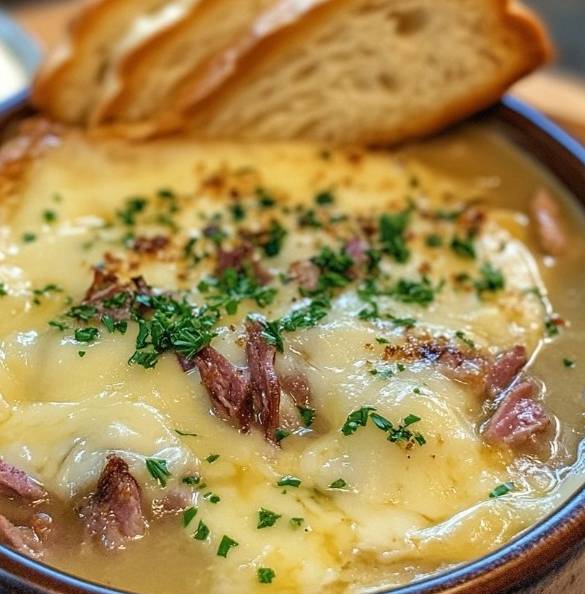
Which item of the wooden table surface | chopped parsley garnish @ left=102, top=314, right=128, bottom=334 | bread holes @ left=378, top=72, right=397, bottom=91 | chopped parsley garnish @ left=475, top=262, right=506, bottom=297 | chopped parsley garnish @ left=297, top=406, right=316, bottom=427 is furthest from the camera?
the wooden table surface

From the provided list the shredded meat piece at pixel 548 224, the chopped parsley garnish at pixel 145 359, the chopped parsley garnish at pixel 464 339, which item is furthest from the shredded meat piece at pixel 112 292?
the shredded meat piece at pixel 548 224

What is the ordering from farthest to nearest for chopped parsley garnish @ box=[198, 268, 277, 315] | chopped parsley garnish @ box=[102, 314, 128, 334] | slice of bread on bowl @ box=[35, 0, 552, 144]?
slice of bread on bowl @ box=[35, 0, 552, 144] → chopped parsley garnish @ box=[198, 268, 277, 315] → chopped parsley garnish @ box=[102, 314, 128, 334]

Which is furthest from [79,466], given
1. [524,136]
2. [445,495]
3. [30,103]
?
[524,136]

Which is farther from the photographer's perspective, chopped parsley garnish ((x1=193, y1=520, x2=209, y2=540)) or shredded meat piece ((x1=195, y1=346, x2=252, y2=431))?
shredded meat piece ((x1=195, y1=346, x2=252, y2=431))

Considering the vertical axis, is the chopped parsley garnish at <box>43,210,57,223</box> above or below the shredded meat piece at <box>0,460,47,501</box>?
above

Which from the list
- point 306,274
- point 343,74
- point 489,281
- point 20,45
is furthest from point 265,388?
point 20,45

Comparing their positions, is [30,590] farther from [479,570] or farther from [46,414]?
[479,570]

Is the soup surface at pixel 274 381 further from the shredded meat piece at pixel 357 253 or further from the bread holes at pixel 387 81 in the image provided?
the bread holes at pixel 387 81

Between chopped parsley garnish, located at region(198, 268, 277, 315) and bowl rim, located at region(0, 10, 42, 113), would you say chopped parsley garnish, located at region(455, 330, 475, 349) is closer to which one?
chopped parsley garnish, located at region(198, 268, 277, 315)

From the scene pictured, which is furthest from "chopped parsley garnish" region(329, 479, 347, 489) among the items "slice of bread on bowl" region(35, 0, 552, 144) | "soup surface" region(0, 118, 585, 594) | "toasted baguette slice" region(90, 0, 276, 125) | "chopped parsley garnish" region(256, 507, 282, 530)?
"toasted baguette slice" region(90, 0, 276, 125)
